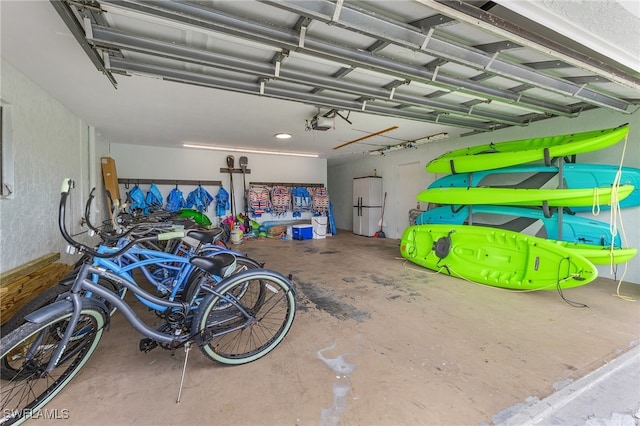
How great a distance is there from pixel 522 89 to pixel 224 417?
4.10 metres

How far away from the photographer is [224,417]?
4.62 ft

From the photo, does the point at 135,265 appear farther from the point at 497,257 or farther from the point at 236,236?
the point at 236,236

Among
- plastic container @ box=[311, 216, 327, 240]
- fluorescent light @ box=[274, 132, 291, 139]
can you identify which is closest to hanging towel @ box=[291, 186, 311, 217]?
plastic container @ box=[311, 216, 327, 240]

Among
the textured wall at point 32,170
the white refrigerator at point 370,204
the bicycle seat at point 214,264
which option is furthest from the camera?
the white refrigerator at point 370,204

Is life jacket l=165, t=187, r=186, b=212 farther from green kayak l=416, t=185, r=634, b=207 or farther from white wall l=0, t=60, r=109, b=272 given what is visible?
green kayak l=416, t=185, r=634, b=207

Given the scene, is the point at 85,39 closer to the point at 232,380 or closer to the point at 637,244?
the point at 232,380

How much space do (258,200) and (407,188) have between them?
401cm

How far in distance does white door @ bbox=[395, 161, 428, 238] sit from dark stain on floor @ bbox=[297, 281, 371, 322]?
421 centimetres

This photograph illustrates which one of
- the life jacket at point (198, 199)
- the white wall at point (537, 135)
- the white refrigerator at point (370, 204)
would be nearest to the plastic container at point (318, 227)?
the white refrigerator at point (370, 204)

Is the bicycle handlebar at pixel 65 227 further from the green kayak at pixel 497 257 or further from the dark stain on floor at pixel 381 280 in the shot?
the green kayak at pixel 497 257

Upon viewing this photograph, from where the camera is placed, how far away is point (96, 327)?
5.23 ft

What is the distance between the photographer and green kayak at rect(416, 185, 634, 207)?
3.14 metres

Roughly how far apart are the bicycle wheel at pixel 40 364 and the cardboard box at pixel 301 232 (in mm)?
5714

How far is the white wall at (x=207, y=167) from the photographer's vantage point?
20.9 ft
